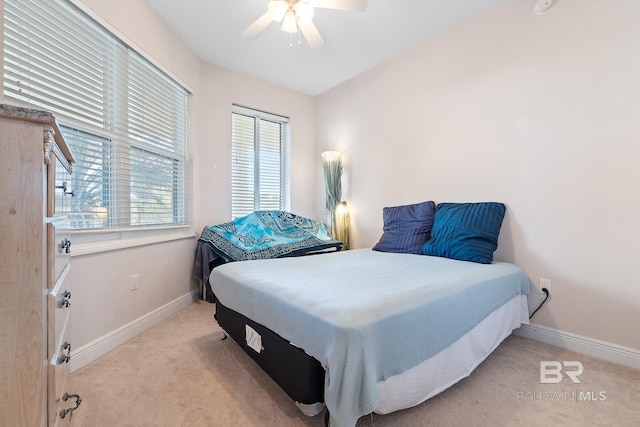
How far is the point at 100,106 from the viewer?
1916mm

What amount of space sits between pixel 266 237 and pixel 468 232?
1.93m

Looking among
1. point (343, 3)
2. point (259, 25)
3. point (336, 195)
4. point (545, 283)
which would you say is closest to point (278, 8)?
point (259, 25)

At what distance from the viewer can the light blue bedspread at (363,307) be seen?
3.26 ft

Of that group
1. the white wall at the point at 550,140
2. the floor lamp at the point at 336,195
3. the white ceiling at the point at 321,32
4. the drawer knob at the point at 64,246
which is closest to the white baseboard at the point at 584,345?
the white wall at the point at 550,140

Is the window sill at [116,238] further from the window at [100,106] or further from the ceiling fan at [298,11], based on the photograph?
the ceiling fan at [298,11]

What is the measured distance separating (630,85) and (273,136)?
3.45 m

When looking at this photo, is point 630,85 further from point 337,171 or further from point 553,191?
point 337,171

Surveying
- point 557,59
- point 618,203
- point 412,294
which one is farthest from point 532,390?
point 557,59

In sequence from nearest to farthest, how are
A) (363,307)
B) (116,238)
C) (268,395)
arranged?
1. (363,307)
2. (268,395)
3. (116,238)

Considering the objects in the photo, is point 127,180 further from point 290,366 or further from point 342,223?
point 342,223

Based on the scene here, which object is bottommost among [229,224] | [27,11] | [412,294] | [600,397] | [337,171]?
[600,397]

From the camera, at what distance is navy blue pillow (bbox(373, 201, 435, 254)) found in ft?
8.30

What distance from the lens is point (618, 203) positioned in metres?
1.75

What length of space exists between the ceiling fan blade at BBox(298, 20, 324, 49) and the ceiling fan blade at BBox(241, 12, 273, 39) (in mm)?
233
